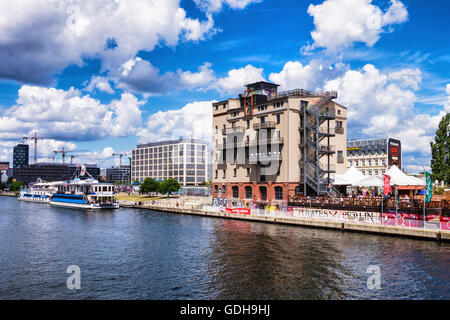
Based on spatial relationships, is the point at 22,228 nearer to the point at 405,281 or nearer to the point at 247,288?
the point at 247,288

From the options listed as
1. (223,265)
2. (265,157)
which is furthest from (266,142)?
(223,265)

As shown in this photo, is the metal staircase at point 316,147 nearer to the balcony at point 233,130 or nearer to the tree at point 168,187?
the balcony at point 233,130

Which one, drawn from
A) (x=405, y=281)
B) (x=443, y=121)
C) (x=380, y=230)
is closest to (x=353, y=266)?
(x=405, y=281)

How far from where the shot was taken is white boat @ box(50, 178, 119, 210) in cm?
9438

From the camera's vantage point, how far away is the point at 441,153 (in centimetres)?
7344

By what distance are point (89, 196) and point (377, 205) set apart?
74.8 meters

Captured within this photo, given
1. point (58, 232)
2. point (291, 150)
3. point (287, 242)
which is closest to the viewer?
point (287, 242)

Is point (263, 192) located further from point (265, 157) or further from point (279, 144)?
point (279, 144)

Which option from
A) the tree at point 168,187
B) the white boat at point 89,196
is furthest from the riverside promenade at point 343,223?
the tree at point 168,187

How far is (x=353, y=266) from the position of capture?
3008 centimetres

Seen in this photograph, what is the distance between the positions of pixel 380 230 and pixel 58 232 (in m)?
43.1

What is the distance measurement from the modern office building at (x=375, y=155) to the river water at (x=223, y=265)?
310 ft

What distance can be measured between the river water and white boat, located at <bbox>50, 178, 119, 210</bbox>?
44.7m
